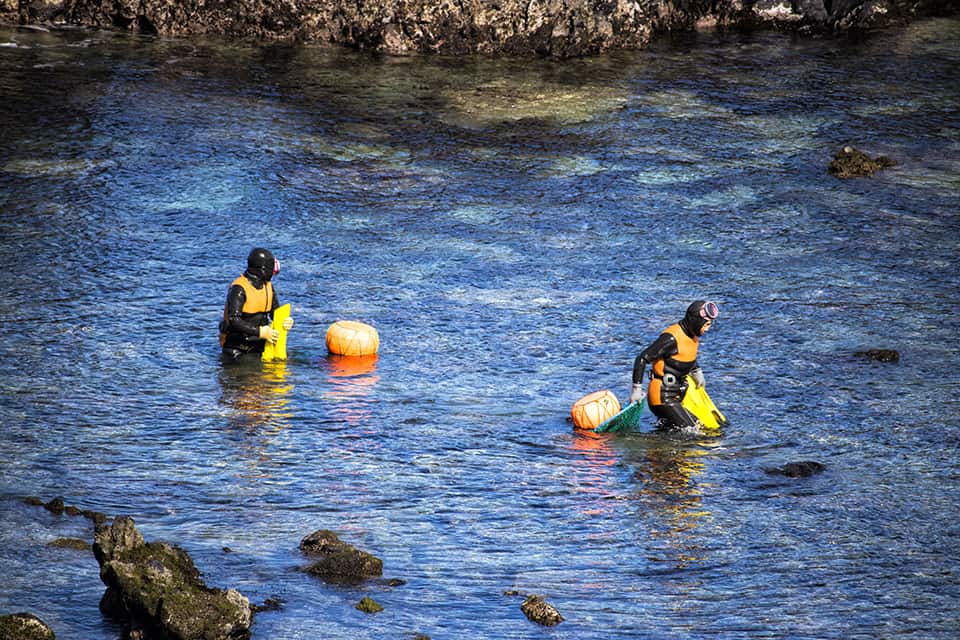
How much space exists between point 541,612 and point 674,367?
17.2 ft

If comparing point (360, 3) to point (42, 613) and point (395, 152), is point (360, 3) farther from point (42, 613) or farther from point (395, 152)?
point (42, 613)

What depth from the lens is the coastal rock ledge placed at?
30.7 meters

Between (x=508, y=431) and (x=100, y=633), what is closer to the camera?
(x=100, y=633)

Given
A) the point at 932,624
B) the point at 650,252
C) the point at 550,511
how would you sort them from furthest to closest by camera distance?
the point at 650,252 < the point at 550,511 < the point at 932,624

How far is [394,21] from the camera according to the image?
3067cm

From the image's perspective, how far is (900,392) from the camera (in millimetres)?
16406

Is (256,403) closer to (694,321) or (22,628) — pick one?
(694,321)

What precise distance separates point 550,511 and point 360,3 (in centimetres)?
2052

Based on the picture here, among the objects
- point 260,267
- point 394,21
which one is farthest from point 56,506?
point 394,21

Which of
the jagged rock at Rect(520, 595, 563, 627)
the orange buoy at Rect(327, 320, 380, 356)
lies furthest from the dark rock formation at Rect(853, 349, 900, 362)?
the jagged rock at Rect(520, 595, 563, 627)

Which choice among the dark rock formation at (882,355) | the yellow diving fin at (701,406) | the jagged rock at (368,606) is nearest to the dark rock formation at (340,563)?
the jagged rock at (368,606)

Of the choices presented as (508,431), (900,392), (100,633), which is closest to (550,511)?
(508,431)

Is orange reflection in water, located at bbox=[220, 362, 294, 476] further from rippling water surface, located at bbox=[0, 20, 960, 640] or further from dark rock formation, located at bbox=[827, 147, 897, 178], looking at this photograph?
dark rock formation, located at bbox=[827, 147, 897, 178]

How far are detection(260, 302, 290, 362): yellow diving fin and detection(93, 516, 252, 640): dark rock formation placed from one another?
22.4ft
